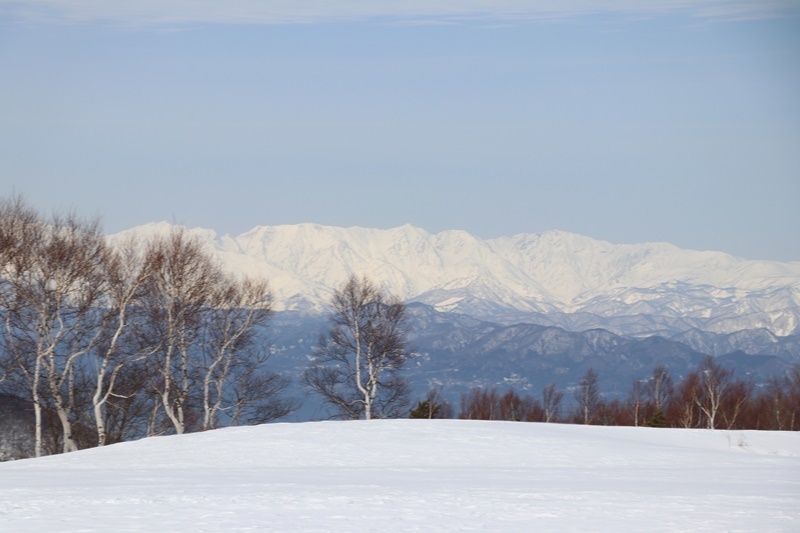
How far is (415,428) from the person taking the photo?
40.4 metres

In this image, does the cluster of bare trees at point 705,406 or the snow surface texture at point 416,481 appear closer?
the snow surface texture at point 416,481

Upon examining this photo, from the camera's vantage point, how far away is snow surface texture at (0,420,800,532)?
20094 millimetres

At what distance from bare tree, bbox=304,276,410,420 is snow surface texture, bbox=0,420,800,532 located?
16905 millimetres

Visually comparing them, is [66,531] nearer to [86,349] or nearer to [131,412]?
[86,349]

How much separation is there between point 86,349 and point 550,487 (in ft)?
89.3

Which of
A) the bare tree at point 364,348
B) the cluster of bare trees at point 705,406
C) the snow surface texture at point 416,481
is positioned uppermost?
the bare tree at point 364,348

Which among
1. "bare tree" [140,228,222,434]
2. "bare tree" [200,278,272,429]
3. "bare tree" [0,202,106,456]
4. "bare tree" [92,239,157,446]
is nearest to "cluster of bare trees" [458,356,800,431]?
"bare tree" [200,278,272,429]

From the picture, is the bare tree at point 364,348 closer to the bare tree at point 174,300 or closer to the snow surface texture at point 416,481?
the bare tree at point 174,300

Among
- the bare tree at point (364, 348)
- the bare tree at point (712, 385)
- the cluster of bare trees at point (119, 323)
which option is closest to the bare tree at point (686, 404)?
the bare tree at point (712, 385)

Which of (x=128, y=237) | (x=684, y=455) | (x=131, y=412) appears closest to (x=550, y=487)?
(x=684, y=455)

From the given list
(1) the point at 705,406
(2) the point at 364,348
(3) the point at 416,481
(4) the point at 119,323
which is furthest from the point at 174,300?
(1) the point at 705,406

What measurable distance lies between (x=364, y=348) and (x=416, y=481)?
33.2 m

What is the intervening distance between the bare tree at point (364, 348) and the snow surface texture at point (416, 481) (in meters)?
16.9

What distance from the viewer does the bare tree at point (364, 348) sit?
5956 cm
